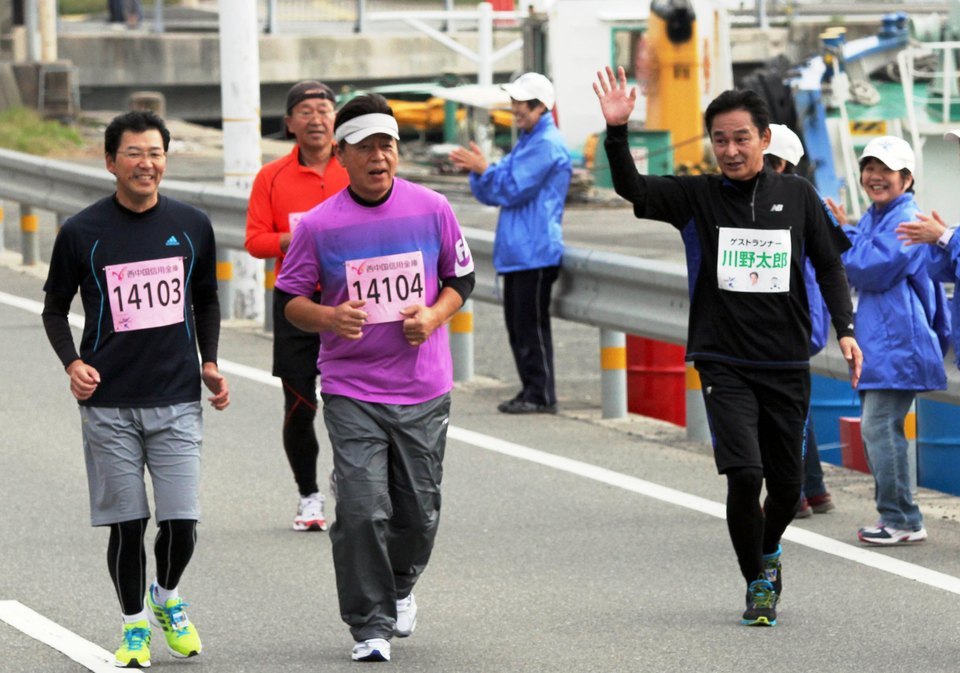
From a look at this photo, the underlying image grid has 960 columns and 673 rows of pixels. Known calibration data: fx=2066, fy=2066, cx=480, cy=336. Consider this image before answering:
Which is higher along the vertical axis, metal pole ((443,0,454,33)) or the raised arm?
the raised arm

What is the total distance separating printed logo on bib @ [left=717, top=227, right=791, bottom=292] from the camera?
22.8 ft

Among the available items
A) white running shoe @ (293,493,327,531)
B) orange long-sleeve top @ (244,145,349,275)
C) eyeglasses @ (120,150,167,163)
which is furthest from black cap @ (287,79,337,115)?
→ eyeglasses @ (120,150,167,163)

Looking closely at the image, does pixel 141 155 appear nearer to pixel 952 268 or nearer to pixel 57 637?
pixel 57 637

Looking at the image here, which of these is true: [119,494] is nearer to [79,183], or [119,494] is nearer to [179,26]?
[79,183]

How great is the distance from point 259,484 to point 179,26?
26925mm

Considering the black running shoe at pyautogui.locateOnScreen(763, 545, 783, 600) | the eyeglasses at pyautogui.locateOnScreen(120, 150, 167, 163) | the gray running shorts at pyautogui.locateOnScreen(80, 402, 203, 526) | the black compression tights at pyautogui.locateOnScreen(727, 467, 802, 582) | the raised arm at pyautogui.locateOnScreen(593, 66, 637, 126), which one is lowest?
the black running shoe at pyautogui.locateOnScreen(763, 545, 783, 600)

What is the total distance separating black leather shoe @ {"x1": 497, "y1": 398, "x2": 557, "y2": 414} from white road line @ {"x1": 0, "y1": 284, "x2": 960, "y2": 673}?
1.75ft

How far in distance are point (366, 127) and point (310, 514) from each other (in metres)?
2.56

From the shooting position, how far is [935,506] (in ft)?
29.5

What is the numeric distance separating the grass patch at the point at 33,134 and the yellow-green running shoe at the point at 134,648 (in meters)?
18.6

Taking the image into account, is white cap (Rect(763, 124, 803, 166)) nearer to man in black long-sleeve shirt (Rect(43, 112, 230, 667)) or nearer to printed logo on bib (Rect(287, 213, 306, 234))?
printed logo on bib (Rect(287, 213, 306, 234))

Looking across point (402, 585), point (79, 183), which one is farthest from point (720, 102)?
point (79, 183)

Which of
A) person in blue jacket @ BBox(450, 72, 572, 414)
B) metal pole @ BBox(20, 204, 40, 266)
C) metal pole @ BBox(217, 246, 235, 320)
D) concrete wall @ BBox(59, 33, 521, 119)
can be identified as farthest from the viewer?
concrete wall @ BBox(59, 33, 521, 119)

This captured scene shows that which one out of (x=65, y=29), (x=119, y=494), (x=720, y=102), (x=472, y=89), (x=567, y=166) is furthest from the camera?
(x=65, y=29)
